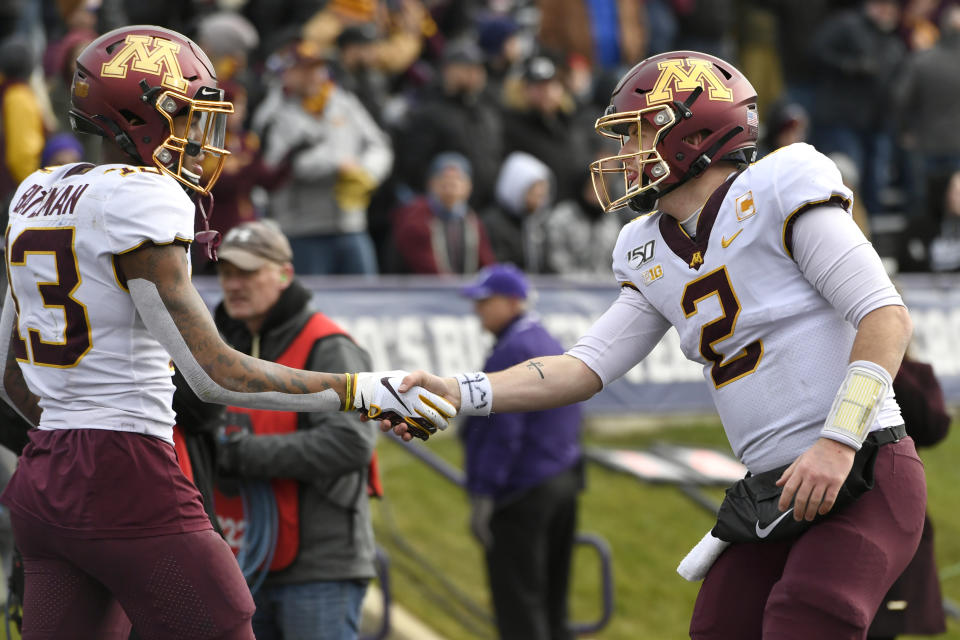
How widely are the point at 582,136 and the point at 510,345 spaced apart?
5.14 meters

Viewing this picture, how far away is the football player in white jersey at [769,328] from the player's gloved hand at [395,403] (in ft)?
0.16

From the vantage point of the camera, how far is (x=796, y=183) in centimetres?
397

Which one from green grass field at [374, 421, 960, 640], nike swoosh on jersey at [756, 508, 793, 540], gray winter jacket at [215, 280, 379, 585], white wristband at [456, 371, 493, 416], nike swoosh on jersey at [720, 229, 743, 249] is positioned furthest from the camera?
green grass field at [374, 421, 960, 640]

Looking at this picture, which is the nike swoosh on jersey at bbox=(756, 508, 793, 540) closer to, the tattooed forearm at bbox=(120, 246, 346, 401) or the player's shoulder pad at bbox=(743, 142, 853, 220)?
the player's shoulder pad at bbox=(743, 142, 853, 220)

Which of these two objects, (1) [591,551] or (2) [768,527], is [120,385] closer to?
(2) [768,527]

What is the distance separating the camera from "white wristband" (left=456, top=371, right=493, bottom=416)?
453 cm

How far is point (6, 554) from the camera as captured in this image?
546cm

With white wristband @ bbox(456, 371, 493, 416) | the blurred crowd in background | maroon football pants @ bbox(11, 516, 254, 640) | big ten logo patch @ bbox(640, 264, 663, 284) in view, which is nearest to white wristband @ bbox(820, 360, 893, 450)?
big ten logo patch @ bbox(640, 264, 663, 284)

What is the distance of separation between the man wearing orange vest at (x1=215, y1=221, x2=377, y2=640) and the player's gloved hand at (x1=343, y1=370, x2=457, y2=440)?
3.61ft

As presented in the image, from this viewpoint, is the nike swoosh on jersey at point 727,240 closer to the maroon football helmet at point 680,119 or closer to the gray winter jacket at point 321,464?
the maroon football helmet at point 680,119

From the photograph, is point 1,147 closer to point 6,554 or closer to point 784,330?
point 6,554

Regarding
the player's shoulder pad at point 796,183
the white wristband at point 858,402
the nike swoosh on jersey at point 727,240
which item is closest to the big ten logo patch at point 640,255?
the nike swoosh on jersey at point 727,240

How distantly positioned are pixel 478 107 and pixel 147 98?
7958 millimetres

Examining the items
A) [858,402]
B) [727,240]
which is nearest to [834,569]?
[858,402]
